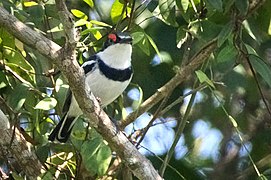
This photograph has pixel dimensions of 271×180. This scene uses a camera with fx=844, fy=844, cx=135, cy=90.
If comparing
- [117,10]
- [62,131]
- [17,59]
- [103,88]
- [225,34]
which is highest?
[225,34]

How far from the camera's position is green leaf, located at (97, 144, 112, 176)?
9.36 ft

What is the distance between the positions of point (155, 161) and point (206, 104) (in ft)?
1.92

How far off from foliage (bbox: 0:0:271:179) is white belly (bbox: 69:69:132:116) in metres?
0.07

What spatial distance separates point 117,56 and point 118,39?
7.9 inches

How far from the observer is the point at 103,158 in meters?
2.88

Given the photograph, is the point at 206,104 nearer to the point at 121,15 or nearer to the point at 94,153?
the point at 121,15

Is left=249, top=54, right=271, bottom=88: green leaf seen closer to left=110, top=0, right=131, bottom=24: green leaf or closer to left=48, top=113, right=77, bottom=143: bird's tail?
left=110, top=0, right=131, bottom=24: green leaf

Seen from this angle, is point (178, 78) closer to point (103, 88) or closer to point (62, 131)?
point (103, 88)

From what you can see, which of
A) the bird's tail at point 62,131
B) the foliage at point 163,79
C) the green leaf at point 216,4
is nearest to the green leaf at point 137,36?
the foliage at point 163,79

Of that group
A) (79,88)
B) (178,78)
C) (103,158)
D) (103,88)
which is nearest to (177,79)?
(178,78)

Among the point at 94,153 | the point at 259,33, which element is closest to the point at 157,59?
the point at 259,33

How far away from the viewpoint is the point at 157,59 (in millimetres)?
3754

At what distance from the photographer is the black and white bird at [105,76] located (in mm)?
3393

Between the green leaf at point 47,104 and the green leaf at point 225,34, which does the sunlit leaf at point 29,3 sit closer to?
the green leaf at point 47,104
